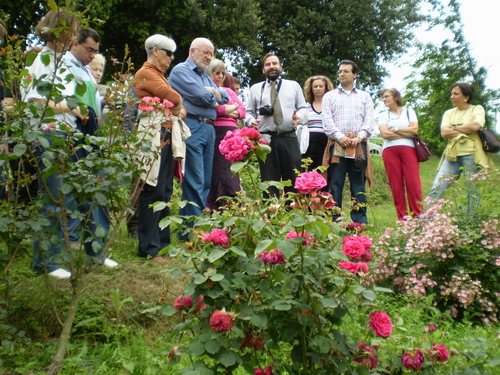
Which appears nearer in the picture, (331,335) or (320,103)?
(331,335)

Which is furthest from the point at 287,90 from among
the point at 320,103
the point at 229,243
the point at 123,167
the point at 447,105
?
the point at 447,105

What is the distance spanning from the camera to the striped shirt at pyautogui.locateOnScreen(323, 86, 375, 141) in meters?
6.07

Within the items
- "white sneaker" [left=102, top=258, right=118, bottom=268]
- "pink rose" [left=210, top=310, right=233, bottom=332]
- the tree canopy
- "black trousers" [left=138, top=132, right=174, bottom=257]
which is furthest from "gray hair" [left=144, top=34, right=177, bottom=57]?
the tree canopy

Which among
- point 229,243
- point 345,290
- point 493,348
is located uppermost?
point 229,243

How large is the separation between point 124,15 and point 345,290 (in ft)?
57.5

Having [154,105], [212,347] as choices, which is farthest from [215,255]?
[154,105]

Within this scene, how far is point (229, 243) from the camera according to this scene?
1.96 meters

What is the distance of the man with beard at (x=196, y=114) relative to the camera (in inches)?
188

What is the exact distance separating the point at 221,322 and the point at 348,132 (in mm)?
4698

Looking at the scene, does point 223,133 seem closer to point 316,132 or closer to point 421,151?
point 316,132

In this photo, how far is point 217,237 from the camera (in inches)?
74.2

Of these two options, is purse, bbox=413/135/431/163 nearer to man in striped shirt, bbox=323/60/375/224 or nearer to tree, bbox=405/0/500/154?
man in striped shirt, bbox=323/60/375/224

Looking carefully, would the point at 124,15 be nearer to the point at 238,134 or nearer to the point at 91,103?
the point at 91,103

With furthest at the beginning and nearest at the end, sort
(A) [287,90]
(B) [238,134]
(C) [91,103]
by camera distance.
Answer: (A) [287,90]
(C) [91,103]
(B) [238,134]
